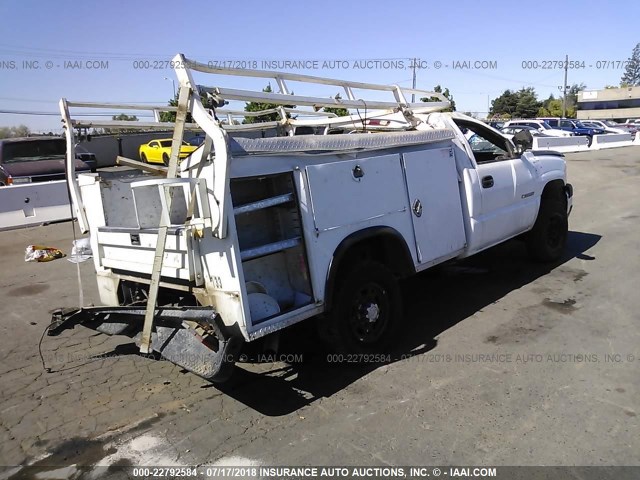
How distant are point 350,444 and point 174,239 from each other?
1.93 meters

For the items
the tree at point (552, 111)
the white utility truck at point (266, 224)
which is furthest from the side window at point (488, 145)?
the tree at point (552, 111)

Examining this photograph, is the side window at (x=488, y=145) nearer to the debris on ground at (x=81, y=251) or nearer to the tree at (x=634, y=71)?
the debris on ground at (x=81, y=251)

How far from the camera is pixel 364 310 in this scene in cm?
459

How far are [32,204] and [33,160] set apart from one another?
6.21 ft

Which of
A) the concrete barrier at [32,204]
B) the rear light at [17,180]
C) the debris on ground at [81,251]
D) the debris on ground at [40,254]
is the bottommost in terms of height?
the debris on ground at [40,254]

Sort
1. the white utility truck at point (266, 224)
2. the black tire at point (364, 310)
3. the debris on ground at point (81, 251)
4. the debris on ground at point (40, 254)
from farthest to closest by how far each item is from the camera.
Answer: the debris on ground at point (40, 254) < the debris on ground at point (81, 251) < the black tire at point (364, 310) < the white utility truck at point (266, 224)

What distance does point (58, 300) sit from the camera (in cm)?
670

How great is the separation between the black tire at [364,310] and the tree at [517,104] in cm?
8374

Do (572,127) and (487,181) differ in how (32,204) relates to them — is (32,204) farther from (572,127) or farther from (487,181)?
(572,127)

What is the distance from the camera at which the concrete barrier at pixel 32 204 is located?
10.9 metres

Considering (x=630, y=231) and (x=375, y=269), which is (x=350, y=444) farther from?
(x=630, y=231)

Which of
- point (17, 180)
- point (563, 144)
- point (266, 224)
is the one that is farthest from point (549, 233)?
point (563, 144)

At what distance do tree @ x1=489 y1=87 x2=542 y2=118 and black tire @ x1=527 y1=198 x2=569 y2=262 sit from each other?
80.2 metres

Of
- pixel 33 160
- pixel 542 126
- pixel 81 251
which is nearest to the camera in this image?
pixel 81 251
